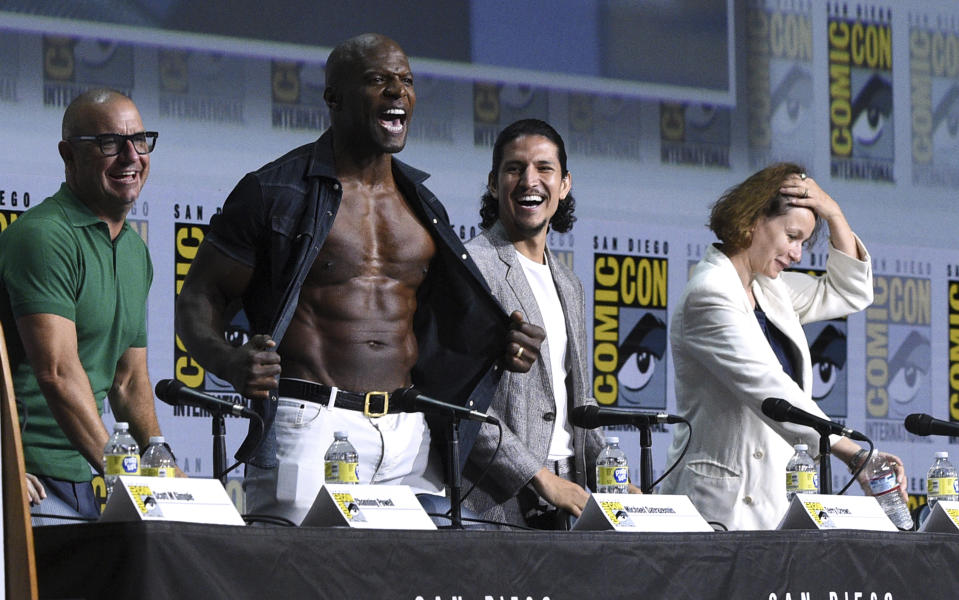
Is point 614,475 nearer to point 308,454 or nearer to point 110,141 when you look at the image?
point 308,454

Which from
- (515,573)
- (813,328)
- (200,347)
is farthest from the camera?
(813,328)

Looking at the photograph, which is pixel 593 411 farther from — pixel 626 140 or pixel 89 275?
pixel 626 140

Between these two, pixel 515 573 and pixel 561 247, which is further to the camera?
pixel 561 247

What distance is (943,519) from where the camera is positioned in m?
3.11

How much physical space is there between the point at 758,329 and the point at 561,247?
1.27 m

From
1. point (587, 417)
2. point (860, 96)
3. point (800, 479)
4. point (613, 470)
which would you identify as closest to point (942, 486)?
point (800, 479)

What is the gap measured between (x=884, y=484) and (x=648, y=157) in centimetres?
190

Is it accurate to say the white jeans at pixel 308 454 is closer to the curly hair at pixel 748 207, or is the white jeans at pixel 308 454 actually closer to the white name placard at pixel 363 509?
the white name placard at pixel 363 509

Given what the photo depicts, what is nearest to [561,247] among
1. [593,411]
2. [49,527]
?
[593,411]

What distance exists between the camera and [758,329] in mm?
3596

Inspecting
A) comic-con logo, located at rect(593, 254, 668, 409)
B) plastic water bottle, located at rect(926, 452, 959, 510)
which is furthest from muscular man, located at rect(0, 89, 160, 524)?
comic-con logo, located at rect(593, 254, 668, 409)

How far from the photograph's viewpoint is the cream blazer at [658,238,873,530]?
3.48 m

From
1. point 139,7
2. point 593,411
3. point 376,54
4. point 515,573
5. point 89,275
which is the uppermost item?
point 139,7

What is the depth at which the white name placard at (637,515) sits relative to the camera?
102 inches
